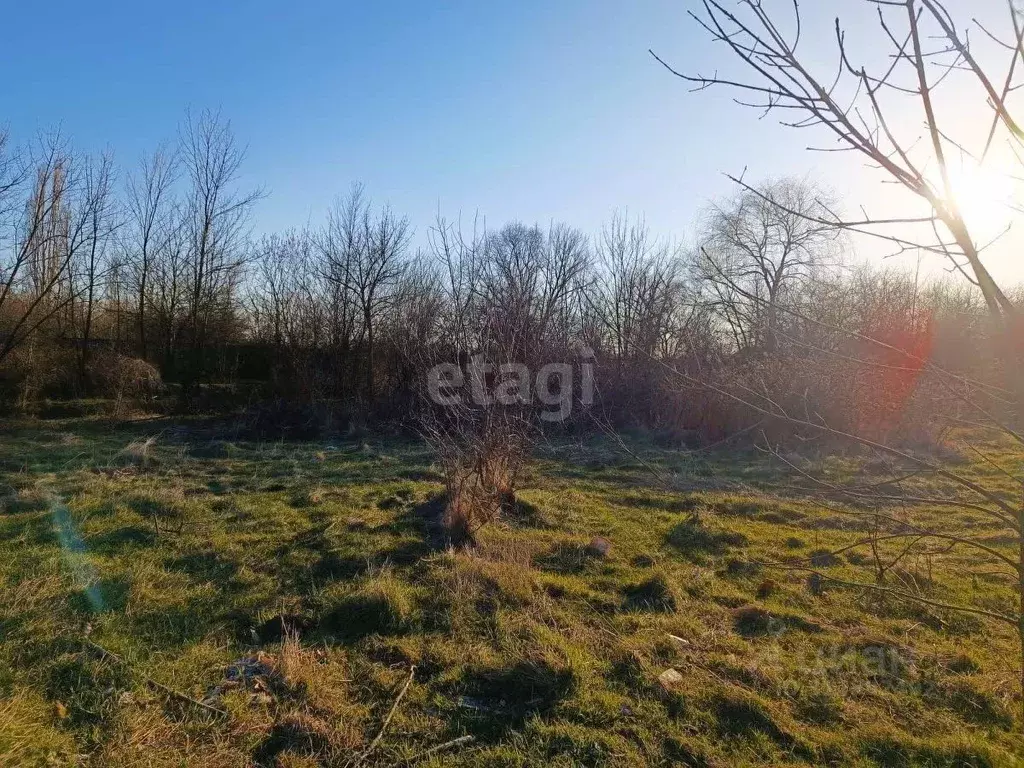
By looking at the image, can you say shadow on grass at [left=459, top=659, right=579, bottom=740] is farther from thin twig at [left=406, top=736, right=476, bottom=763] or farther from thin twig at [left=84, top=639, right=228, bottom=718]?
thin twig at [left=84, top=639, right=228, bottom=718]

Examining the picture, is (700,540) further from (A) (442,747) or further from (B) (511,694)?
(A) (442,747)

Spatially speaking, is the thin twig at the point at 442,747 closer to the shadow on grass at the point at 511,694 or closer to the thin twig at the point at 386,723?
the shadow on grass at the point at 511,694

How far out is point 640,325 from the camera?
252 cm

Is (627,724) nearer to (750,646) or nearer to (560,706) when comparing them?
(560,706)

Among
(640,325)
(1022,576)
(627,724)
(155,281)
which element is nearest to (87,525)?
(627,724)

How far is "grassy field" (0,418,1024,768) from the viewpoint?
2617 mm

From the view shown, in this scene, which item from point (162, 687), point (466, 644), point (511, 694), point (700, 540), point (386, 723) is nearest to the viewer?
point (386, 723)

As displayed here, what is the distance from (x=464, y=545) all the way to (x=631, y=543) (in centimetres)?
155

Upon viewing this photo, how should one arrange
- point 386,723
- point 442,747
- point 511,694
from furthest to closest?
point 511,694, point 386,723, point 442,747

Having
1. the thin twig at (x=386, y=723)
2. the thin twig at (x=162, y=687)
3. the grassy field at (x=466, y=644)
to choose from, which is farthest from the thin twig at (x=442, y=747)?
the thin twig at (x=162, y=687)

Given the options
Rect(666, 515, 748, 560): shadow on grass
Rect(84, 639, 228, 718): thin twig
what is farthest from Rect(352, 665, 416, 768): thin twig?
Rect(666, 515, 748, 560): shadow on grass

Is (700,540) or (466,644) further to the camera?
(700,540)

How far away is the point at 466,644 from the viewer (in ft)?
11.5

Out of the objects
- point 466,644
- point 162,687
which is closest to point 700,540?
point 466,644
